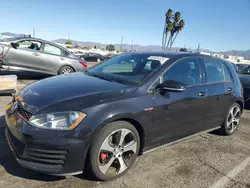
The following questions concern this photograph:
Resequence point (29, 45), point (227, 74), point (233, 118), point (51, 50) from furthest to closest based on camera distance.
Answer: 1. point (51, 50)
2. point (29, 45)
3. point (233, 118)
4. point (227, 74)

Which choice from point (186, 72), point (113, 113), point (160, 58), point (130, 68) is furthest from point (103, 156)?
point (186, 72)

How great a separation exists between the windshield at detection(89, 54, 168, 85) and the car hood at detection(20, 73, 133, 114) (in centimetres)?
23

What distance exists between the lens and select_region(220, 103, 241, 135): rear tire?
449 centimetres

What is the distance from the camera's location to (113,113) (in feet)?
8.70

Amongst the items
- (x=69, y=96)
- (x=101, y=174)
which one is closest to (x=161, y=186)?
(x=101, y=174)

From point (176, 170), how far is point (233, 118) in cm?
215

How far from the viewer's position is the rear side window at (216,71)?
407 centimetres

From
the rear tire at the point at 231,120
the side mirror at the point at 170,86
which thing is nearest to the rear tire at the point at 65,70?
the rear tire at the point at 231,120

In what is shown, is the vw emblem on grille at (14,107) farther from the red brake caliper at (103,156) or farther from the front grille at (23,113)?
the red brake caliper at (103,156)

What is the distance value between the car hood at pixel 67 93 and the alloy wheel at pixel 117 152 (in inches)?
18.4

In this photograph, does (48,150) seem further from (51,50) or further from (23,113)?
(51,50)

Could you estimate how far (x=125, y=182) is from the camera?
2.78m

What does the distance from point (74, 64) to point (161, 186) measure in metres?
6.80

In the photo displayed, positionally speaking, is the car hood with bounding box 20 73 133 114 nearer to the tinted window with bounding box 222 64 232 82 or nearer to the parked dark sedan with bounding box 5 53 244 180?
the parked dark sedan with bounding box 5 53 244 180
